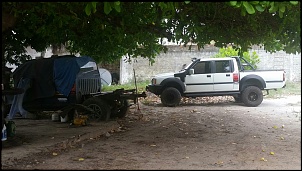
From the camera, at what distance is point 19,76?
11.2 m

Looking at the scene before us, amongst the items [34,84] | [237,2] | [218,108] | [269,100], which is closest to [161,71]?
[218,108]

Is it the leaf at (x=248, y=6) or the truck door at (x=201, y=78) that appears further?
the truck door at (x=201, y=78)

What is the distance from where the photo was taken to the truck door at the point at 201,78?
1598 centimetres

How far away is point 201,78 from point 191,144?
7960 mm

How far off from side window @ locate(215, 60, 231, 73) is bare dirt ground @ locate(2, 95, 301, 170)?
6.91 ft

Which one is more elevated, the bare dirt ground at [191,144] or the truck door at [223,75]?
the truck door at [223,75]

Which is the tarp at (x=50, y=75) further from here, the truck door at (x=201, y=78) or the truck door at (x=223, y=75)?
the truck door at (x=223, y=75)

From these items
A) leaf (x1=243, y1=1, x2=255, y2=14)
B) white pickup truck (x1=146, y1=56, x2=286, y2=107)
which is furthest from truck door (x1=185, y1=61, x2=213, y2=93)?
leaf (x1=243, y1=1, x2=255, y2=14)

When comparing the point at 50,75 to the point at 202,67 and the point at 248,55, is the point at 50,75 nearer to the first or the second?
the point at 248,55

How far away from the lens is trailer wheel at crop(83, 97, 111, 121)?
35.7 ft

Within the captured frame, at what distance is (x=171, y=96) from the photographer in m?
16.0

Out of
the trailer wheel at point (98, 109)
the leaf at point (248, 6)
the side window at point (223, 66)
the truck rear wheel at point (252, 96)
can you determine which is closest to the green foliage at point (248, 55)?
the side window at point (223, 66)

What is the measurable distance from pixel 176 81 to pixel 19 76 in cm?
664

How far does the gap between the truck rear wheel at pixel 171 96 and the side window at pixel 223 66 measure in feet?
5.97
